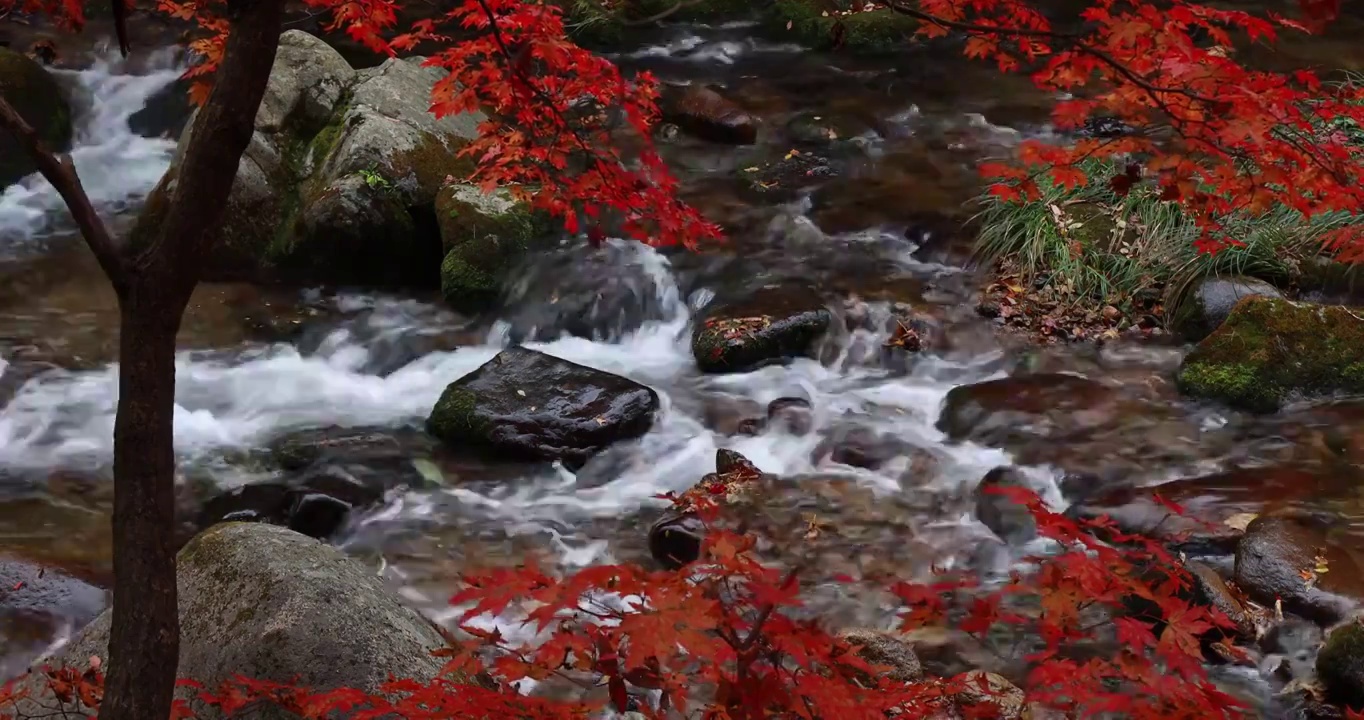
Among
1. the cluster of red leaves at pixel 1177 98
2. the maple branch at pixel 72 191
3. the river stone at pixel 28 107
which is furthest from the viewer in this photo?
the river stone at pixel 28 107

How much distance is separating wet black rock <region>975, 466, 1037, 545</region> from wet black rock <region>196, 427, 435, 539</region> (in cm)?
330

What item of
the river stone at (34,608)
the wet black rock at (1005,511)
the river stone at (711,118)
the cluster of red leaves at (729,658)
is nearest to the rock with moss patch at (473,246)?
the river stone at (711,118)

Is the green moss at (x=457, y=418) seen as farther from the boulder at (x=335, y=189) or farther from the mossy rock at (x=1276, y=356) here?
the mossy rock at (x=1276, y=356)

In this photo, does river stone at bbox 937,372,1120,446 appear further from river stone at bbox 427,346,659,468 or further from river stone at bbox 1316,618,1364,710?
river stone at bbox 1316,618,1364,710

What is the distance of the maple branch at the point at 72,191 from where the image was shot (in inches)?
84.0

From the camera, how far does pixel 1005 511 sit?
5875 mm

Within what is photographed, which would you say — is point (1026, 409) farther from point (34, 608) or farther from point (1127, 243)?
point (34, 608)

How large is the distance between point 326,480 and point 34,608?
66.4 inches

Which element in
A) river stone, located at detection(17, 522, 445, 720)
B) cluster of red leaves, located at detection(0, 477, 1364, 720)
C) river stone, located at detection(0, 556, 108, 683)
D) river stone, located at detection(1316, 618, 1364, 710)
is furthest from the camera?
river stone, located at detection(0, 556, 108, 683)

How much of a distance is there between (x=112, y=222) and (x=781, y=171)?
629 cm

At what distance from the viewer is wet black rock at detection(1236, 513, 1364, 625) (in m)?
4.79

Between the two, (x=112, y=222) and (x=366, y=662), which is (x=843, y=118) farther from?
(x=366, y=662)

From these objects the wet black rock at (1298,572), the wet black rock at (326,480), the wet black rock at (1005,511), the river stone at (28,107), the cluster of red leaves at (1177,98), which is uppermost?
the cluster of red leaves at (1177,98)

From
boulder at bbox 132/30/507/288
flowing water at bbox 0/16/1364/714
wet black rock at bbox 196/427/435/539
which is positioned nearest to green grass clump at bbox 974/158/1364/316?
flowing water at bbox 0/16/1364/714
